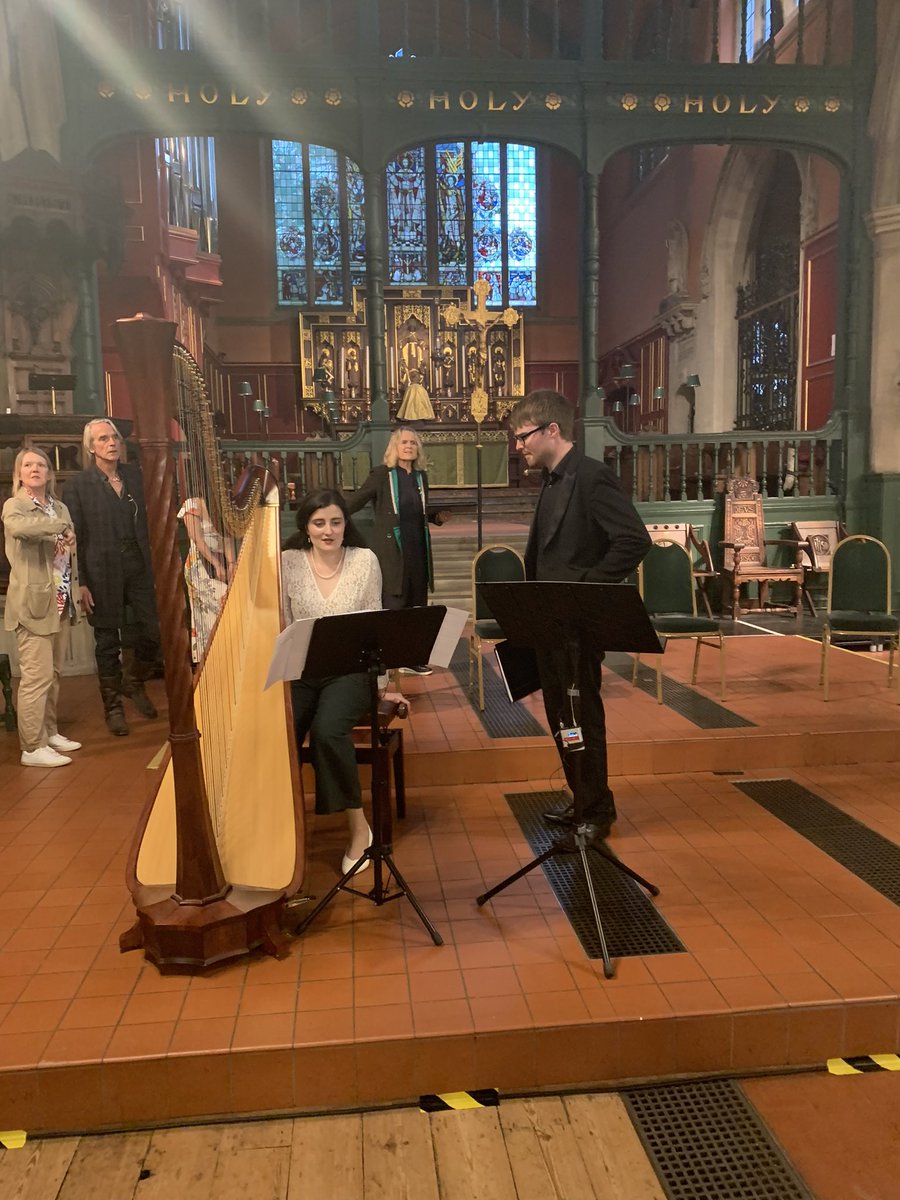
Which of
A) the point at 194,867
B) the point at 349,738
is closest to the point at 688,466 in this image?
the point at 349,738

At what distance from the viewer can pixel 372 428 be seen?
894 cm

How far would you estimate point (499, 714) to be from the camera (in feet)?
16.3

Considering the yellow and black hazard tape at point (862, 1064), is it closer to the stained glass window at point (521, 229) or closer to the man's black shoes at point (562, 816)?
the man's black shoes at point (562, 816)

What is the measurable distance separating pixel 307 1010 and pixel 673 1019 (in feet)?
3.12

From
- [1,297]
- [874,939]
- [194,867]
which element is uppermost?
[1,297]

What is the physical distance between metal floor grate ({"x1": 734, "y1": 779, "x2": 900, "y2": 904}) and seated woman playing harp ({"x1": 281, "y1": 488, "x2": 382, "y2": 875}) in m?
1.74

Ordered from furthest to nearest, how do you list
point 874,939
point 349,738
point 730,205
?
point 730,205 → point 349,738 → point 874,939

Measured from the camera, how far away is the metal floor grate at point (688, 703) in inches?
184

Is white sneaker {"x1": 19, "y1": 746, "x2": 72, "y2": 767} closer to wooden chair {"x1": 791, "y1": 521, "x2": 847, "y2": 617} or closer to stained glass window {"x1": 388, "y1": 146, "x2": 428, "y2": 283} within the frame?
wooden chair {"x1": 791, "y1": 521, "x2": 847, "y2": 617}

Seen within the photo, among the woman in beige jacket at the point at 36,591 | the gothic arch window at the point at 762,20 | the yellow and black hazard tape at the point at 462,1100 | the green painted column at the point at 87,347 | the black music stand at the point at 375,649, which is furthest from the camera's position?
the gothic arch window at the point at 762,20

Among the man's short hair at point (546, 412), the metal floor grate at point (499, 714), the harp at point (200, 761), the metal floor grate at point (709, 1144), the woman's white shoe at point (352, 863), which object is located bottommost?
the metal floor grate at point (709, 1144)

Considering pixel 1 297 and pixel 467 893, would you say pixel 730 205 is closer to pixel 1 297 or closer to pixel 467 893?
pixel 1 297

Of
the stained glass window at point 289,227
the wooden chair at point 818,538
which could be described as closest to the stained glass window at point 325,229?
the stained glass window at point 289,227

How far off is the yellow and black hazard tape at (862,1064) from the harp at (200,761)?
1499 millimetres
